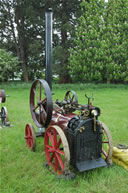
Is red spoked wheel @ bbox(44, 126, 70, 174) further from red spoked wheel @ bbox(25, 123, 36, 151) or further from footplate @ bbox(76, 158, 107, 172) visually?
red spoked wheel @ bbox(25, 123, 36, 151)

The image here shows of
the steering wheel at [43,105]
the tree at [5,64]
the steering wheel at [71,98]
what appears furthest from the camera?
the tree at [5,64]

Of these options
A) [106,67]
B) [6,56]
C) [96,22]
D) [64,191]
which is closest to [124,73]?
[106,67]

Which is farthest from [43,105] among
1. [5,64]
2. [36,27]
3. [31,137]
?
[36,27]

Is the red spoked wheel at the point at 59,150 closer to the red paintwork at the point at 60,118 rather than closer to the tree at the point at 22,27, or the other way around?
the red paintwork at the point at 60,118

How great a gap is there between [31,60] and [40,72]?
1.89m

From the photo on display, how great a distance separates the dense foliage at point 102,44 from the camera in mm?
14820

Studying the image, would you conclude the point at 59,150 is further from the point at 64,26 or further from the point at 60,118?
the point at 64,26

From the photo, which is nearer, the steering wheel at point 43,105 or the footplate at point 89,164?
the footplate at point 89,164

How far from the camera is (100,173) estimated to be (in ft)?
9.71

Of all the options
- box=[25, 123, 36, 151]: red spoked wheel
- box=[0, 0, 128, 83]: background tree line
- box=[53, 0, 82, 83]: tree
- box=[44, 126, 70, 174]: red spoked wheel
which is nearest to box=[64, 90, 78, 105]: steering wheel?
box=[25, 123, 36, 151]: red spoked wheel

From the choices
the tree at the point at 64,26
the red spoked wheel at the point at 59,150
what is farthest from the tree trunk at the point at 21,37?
the red spoked wheel at the point at 59,150

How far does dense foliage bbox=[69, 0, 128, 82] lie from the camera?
14.8 meters

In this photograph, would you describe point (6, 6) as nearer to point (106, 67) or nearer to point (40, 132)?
point (106, 67)

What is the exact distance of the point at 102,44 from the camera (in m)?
14.5
